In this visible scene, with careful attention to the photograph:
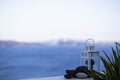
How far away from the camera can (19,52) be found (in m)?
5.07

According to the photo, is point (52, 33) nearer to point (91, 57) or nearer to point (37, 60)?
point (37, 60)

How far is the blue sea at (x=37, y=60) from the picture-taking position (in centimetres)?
490

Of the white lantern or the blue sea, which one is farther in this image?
the blue sea

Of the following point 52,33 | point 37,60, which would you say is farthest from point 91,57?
point 37,60

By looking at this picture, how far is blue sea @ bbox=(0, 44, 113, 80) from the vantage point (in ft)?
16.1

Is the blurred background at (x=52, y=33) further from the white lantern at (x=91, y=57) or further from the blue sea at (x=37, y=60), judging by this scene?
the white lantern at (x=91, y=57)

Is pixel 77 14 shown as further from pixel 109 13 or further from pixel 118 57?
pixel 118 57

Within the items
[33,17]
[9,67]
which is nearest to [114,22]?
[33,17]

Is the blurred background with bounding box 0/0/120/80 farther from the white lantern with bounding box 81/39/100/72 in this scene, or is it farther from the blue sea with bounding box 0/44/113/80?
the white lantern with bounding box 81/39/100/72

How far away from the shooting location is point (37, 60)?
520 cm

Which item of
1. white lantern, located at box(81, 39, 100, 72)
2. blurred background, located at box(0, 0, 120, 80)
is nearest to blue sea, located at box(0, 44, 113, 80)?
blurred background, located at box(0, 0, 120, 80)

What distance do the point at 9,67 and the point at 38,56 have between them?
2.55 feet

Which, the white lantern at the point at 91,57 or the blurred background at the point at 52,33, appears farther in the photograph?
the blurred background at the point at 52,33

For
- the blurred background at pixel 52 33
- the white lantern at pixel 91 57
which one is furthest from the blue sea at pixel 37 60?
the white lantern at pixel 91 57
